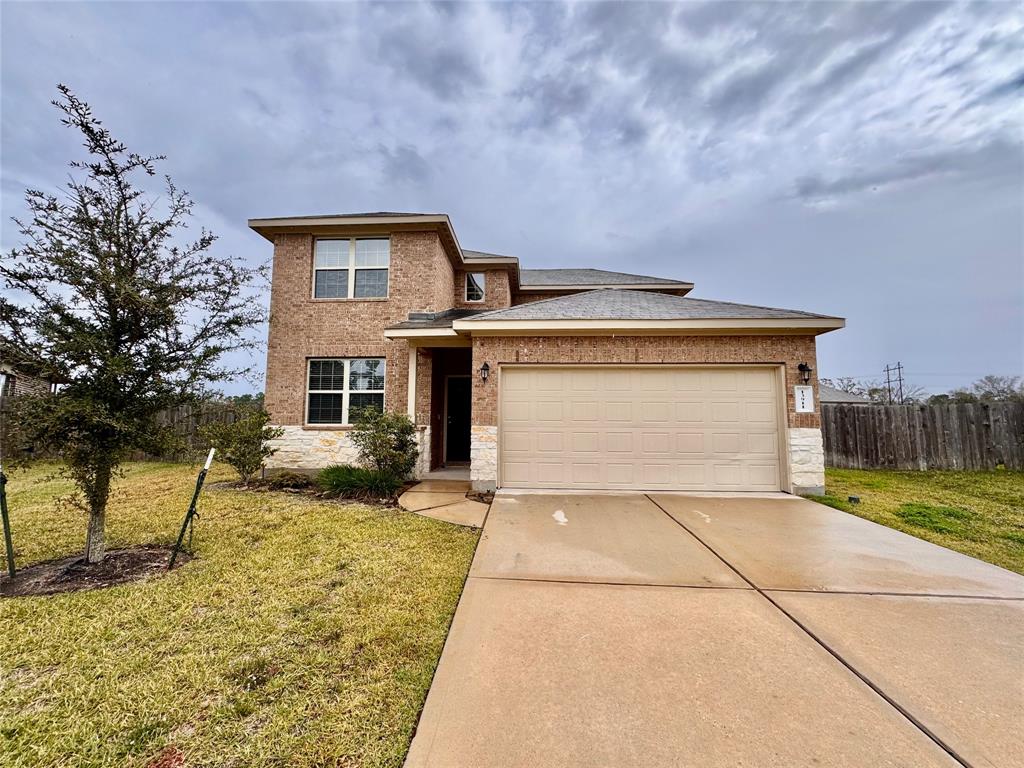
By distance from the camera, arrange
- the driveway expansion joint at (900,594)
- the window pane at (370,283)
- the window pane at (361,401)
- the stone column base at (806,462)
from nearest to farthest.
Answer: the driveway expansion joint at (900,594)
the stone column base at (806,462)
the window pane at (361,401)
the window pane at (370,283)

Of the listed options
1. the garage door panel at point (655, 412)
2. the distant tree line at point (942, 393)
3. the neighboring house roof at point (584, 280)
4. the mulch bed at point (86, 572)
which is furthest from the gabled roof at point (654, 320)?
the distant tree line at point (942, 393)

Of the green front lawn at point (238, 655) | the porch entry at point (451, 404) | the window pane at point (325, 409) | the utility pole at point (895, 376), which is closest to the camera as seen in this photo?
the green front lawn at point (238, 655)

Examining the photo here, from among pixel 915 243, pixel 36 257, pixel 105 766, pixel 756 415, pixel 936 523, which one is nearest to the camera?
pixel 105 766

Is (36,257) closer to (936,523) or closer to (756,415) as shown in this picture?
(756,415)

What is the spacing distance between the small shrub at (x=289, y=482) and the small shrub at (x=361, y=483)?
769 millimetres

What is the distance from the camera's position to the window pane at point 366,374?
31.7 ft

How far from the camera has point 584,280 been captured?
1452 centimetres

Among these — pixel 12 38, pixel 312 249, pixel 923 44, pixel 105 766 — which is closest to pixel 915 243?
pixel 923 44

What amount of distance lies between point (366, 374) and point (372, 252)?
311 centimetres

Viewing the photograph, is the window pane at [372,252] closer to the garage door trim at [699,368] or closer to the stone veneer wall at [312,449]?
the stone veneer wall at [312,449]

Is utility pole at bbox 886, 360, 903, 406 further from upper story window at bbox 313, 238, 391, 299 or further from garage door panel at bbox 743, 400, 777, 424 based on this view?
upper story window at bbox 313, 238, 391, 299

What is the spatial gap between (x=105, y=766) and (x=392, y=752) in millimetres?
1205

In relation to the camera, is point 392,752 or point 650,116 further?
point 650,116

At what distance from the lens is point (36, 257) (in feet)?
11.6
